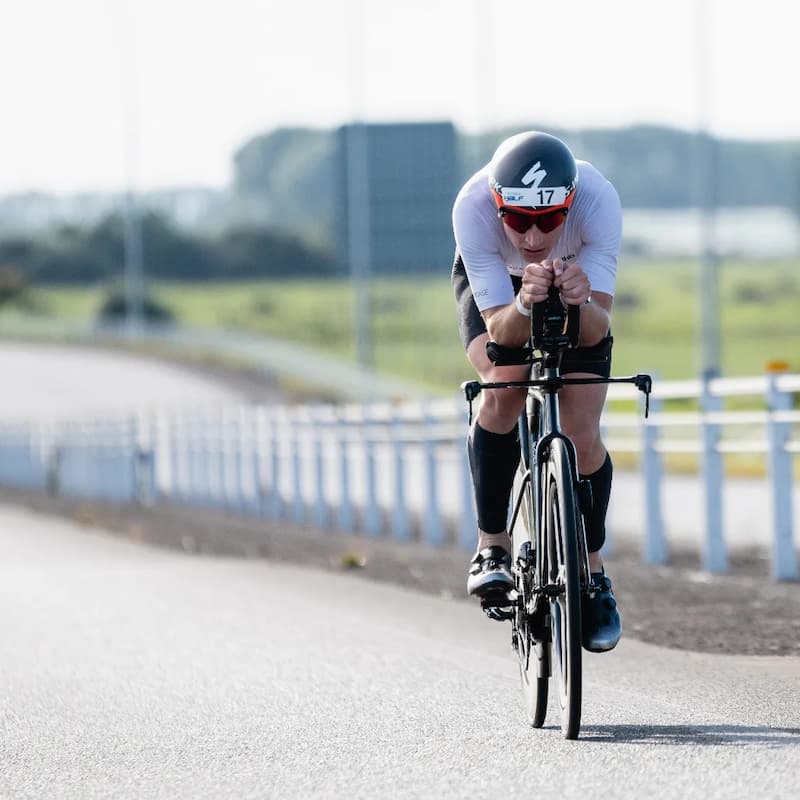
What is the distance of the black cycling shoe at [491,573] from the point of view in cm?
717

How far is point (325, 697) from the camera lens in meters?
8.02

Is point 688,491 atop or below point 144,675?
below

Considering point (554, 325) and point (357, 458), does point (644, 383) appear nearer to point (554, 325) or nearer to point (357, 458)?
point (554, 325)

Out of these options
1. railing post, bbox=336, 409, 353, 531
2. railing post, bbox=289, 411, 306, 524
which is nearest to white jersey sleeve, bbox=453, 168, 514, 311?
railing post, bbox=336, 409, 353, 531

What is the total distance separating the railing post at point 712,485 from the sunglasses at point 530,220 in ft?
26.1

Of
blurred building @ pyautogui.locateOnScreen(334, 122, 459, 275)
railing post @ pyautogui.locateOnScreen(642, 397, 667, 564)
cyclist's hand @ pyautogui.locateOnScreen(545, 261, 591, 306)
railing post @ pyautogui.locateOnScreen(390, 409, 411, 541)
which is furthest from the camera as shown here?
blurred building @ pyautogui.locateOnScreen(334, 122, 459, 275)

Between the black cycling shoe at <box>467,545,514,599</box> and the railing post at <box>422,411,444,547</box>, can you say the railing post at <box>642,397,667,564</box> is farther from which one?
the black cycling shoe at <box>467,545,514,599</box>

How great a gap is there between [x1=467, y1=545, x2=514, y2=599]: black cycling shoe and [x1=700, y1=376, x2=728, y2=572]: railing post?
7.34 metres

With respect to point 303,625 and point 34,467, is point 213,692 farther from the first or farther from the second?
point 34,467

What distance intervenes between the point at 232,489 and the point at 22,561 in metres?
11.7

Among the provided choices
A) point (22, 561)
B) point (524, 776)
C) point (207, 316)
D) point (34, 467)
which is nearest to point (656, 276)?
point (207, 316)

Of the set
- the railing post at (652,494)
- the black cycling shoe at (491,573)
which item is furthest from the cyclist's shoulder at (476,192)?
the railing post at (652,494)

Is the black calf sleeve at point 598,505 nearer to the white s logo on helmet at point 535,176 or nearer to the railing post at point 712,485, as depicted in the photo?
the white s logo on helmet at point 535,176

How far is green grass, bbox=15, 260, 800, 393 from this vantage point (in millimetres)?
110562
